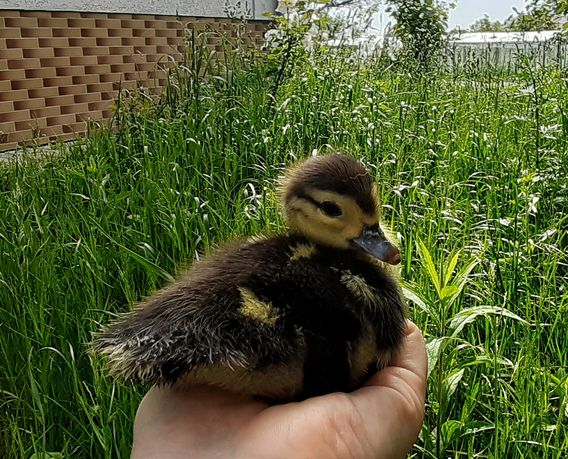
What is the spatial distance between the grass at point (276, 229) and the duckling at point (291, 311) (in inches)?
14.9

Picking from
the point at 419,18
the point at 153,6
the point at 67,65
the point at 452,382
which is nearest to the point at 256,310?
the point at 452,382

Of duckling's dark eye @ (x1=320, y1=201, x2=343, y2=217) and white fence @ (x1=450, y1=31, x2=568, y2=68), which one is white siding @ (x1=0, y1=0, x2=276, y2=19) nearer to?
white fence @ (x1=450, y1=31, x2=568, y2=68)

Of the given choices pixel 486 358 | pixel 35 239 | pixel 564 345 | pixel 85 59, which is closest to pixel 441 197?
pixel 564 345

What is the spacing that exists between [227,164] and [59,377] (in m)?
1.53

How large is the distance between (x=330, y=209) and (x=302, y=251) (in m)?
0.13

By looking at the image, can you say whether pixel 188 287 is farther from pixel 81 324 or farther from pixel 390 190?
pixel 390 190

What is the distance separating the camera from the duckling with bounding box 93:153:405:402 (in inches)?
47.1

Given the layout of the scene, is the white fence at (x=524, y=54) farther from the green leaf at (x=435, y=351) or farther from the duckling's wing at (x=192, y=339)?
the duckling's wing at (x=192, y=339)

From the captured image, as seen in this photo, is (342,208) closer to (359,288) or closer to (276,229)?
(359,288)

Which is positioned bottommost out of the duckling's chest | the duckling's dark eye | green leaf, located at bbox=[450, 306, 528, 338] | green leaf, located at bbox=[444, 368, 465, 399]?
green leaf, located at bbox=[444, 368, 465, 399]

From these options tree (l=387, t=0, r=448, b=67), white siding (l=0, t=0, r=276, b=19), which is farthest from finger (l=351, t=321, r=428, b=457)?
tree (l=387, t=0, r=448, b=67)

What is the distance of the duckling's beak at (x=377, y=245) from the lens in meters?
1.50

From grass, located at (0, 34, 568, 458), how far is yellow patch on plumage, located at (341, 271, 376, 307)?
417 millimetres

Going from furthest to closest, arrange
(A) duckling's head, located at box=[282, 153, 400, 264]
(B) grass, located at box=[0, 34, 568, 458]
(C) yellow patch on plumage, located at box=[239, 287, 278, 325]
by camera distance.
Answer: (B) grass, located at box=[0, 34, 568, 458] → (A) duckling's head, located at box=[282, 153, 400, 264] → (C) yellow patch on plumage, located at box=[239, 287, 278, 325]
